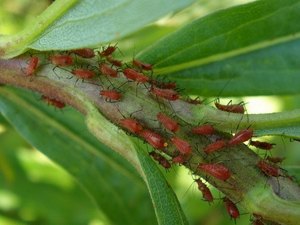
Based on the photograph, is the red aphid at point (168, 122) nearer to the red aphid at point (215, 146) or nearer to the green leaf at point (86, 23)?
the red aphid at point (215, 146)

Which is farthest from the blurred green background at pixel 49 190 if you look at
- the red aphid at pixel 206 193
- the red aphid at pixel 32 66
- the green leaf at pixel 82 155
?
the red aphid at pixel 32 66

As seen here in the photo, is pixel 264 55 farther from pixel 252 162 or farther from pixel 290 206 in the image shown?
pixel 290 206

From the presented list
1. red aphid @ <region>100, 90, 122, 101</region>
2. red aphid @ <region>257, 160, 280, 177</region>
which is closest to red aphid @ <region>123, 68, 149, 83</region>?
red aphid @ <region>100, 90, 122, 101</region>

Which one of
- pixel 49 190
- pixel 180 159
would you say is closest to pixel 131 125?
pixel 180 159

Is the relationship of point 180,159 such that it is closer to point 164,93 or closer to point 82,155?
point 164,93

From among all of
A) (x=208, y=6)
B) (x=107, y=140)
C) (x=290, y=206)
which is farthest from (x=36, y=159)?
(x=290, y=206)

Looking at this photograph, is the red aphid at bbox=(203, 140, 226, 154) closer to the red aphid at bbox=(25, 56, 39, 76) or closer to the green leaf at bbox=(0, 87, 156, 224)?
the red aphid at bbox=(25, 56, 39, 76)
